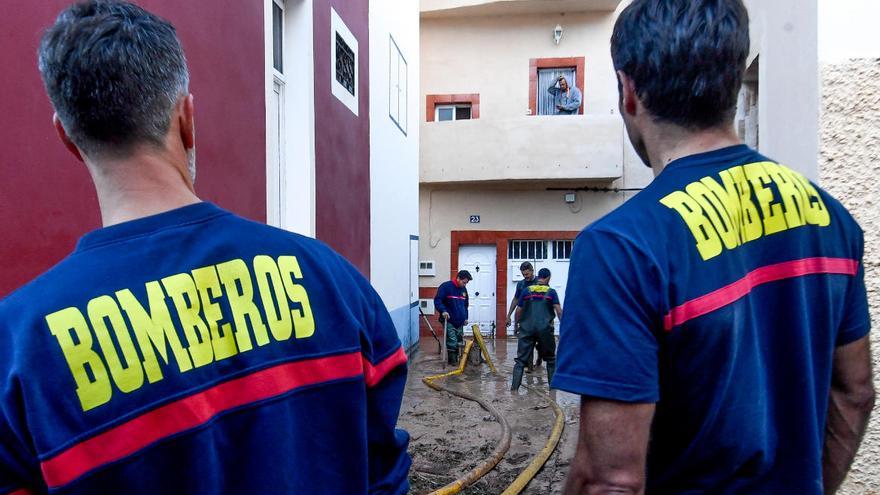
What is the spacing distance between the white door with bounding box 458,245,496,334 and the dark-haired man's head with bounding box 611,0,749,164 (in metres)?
14.2

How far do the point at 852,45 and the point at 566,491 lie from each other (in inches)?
77.6

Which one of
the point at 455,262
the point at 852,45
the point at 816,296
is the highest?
the point at 852,45

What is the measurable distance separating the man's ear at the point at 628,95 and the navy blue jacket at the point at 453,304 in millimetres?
10501

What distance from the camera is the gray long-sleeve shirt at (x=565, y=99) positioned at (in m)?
14.9

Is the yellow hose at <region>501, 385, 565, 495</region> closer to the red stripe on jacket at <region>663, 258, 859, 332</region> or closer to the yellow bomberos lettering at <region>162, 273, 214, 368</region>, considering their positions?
the red stripe on jacket at <region>663, 258, 859, 332</region>

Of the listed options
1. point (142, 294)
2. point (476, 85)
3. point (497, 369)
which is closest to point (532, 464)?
point (142, 294)

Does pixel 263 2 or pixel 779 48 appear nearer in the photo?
pixel 779 48

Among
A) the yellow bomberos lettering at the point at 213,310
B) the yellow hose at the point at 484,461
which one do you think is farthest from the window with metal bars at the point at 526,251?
the yellow bomberos lettering at the point at 213,310

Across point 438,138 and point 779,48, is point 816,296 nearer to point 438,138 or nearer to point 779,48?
point 779,48

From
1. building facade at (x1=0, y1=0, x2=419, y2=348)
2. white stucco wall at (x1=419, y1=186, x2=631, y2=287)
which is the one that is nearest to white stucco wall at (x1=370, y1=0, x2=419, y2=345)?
building facade at (x1=0, y1=0, x2=419, y2=348)

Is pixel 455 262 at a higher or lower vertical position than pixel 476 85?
lower

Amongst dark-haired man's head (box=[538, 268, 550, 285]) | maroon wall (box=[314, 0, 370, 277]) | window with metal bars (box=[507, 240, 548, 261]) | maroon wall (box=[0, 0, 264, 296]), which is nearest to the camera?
maroon wall (box=[0, 0, 264, 296])

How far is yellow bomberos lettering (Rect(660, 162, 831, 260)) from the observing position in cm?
121

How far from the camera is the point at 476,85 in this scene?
50.7 feet
